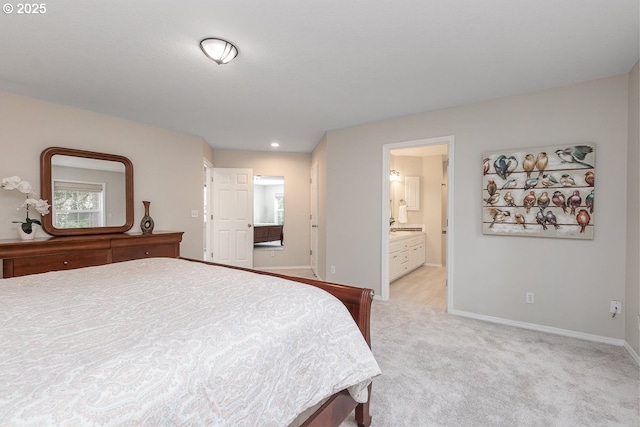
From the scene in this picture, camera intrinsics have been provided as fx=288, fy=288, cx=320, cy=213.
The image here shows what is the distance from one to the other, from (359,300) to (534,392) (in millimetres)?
1410

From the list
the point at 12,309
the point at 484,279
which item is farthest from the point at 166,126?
the point at 484,279

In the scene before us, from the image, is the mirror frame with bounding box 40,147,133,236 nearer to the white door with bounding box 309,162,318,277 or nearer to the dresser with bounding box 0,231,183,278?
the dresser with bounding box 0,231,183,278

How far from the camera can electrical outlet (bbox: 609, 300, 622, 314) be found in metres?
2.48

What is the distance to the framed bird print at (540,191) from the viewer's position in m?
2.60

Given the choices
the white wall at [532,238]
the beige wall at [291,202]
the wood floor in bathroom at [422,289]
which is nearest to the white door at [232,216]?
the beige wall at [291,202]

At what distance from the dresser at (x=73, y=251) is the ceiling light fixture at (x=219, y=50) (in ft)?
7.57

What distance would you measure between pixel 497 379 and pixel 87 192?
4483mm

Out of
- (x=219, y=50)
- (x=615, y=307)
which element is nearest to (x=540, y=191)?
(x=615, y=307)

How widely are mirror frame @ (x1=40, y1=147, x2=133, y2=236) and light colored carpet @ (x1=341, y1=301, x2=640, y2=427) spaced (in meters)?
3.35

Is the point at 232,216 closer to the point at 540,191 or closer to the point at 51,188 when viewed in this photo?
the point at 51,188

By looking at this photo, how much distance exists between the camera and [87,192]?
344cm

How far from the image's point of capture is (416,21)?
5.86 feet

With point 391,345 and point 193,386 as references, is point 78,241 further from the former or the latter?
point 391,345

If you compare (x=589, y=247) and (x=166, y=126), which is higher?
(x=166, y=126)
